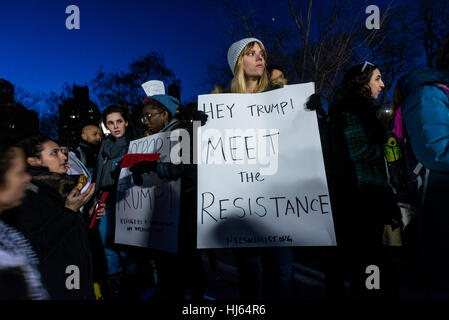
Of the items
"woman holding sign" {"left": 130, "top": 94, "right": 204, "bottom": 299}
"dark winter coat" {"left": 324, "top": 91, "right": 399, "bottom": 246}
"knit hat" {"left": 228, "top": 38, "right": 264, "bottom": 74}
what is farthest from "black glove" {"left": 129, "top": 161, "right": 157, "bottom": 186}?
"dark winter coat" {"left": 324, "top": 91, "right": 399, "bottom": 246}

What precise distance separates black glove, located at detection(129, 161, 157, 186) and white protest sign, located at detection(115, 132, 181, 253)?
4 cm

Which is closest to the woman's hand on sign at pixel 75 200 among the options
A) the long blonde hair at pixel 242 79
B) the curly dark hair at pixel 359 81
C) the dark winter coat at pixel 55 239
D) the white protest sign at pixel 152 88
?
the dark winter coat at pixel 55 239

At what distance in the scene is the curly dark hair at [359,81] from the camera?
2.28m

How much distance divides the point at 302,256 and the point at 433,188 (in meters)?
3.18

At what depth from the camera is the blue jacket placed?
1.33m

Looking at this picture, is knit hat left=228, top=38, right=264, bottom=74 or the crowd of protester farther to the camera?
knit hat left=228, top=38, right=264, bottom=74

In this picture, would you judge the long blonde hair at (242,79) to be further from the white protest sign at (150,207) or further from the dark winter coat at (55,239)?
the dark winter coat at (55,239)

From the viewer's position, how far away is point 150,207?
7.54ft

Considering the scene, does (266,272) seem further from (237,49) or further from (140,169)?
(237,49)

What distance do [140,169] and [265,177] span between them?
0.99 metres

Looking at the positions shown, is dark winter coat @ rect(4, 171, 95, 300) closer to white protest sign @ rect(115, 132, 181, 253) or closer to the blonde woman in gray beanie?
white protest sign @ rect(115, 132, 181, 253)

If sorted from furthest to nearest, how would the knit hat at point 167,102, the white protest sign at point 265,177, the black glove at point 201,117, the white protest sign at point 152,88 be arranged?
the white protest sign at point 152,88
the knit hat at point 167,102
the black glove at point 201,117
the white protest sign at point 265,177
